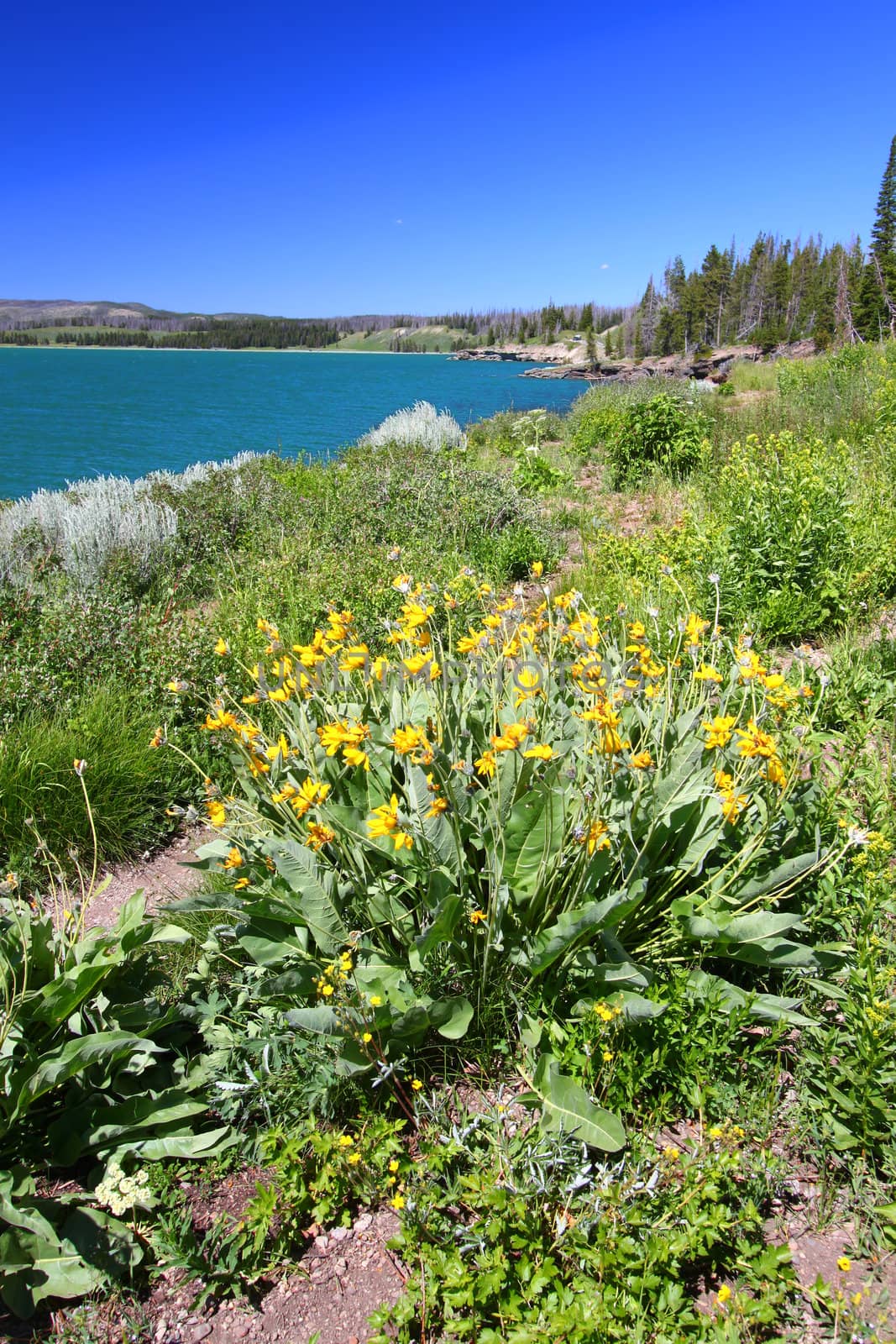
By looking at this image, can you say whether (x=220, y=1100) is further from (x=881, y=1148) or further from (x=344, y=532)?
(x=344, y=532)

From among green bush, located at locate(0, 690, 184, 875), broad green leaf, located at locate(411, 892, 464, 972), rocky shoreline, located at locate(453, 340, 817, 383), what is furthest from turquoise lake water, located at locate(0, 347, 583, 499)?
broad green leaf, located at locate(411, 892, 464, 972)

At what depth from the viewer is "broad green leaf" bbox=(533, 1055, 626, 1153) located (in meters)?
1.75

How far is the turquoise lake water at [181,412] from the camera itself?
18312 mm

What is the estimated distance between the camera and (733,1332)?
4.66 feet

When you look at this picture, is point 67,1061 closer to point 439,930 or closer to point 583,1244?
point 439,930

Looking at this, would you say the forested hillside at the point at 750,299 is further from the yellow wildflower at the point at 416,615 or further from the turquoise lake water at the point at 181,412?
the yellow wildflower at the point at 416,615

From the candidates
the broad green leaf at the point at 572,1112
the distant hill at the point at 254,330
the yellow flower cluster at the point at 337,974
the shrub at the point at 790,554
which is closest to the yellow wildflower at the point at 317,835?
the yellow flower cluster at the point at 337,974

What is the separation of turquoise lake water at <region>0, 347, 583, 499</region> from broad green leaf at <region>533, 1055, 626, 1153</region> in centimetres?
1084

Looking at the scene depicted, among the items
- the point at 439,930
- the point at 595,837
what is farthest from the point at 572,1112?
the point at 595,837

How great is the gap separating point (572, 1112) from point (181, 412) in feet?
119

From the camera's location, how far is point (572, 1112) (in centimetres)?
181

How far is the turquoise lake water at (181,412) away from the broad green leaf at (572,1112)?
35.6 ft

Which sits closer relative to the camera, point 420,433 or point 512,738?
point 512,738

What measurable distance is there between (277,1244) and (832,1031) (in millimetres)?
1412
